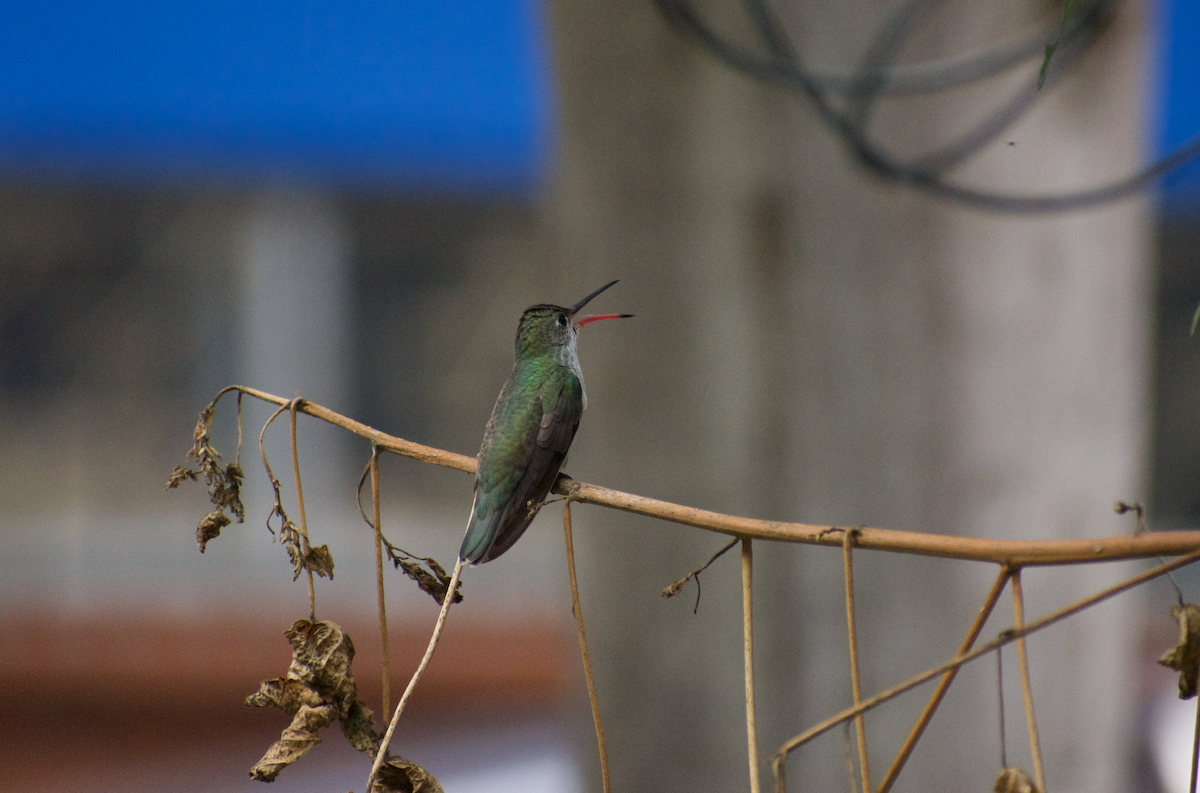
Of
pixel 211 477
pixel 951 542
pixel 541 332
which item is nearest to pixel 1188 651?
pixel 951 542

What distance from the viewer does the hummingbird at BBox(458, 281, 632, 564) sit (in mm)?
979

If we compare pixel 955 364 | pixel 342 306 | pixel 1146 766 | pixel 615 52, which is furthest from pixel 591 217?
pixel 342 306

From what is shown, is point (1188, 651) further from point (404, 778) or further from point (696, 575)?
point (404, 778)

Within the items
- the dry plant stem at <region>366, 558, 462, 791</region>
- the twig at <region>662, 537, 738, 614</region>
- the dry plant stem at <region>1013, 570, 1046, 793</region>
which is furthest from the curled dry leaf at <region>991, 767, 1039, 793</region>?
the dry plant stem at <region>366, 558, 462, 791</region>

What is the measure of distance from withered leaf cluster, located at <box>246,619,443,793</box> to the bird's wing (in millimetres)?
242

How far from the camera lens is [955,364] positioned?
7.11 feet

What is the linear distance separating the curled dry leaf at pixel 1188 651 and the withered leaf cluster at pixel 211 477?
557 millimetres

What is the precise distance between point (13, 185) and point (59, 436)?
175 cm

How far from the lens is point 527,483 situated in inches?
41.7

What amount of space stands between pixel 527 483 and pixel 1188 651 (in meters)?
0.69

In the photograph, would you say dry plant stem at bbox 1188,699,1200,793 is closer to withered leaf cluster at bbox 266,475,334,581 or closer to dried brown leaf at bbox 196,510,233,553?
withered leaf cluster at bbox 266,475,334,581

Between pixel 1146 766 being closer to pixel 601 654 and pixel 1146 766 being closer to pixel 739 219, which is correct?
pixel 601 654

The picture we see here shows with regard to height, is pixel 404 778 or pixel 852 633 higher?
pixel 852 633

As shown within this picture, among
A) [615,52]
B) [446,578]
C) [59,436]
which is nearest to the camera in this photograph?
[446,578]
